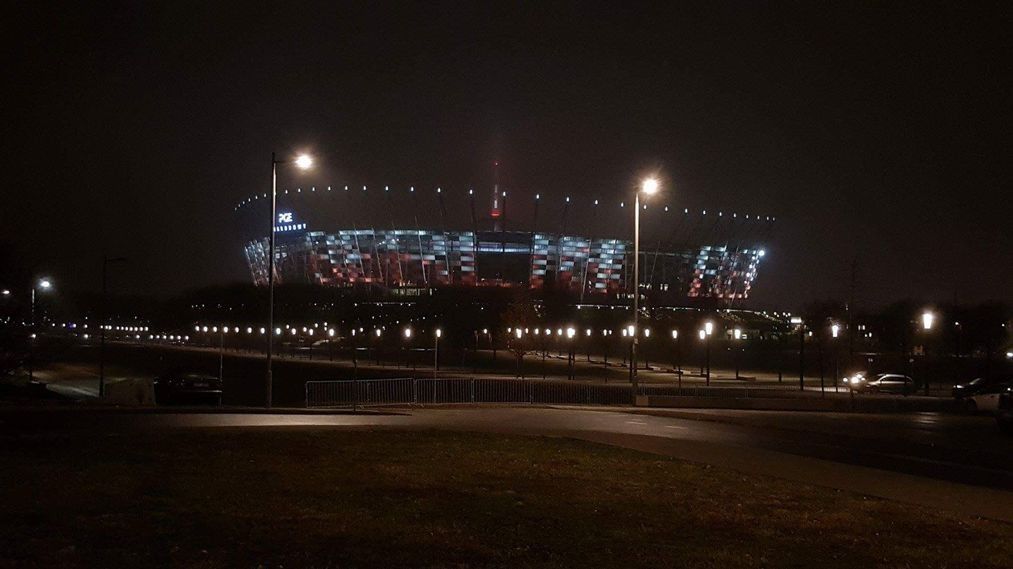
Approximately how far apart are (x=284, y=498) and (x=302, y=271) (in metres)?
128

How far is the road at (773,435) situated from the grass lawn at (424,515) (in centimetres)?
187

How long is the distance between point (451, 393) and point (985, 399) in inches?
805

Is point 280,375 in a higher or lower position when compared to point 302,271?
lower

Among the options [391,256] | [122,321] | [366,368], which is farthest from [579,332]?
[122,321]

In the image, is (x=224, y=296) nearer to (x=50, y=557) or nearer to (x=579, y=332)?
(x=579, y=332)

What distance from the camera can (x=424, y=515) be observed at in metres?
9.59

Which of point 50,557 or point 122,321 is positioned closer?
point 50,557

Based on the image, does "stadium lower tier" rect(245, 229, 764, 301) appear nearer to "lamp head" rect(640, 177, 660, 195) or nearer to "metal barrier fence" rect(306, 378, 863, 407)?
"metal barrier fence" rect(306, 378, 863, 407)

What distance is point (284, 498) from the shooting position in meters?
10.2

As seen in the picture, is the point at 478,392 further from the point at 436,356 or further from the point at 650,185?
the point at 650,185

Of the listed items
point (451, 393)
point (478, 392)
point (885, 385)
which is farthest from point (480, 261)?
point (451, 393)

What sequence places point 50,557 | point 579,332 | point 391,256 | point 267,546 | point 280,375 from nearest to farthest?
point 50,557
point 267,546
point 280,375
point 579,332
point 391,256

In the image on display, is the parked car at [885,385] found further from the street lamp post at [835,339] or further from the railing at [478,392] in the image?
the railing at [478,392]

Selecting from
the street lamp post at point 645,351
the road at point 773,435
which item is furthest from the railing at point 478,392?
the street lamp post at point 645,351
